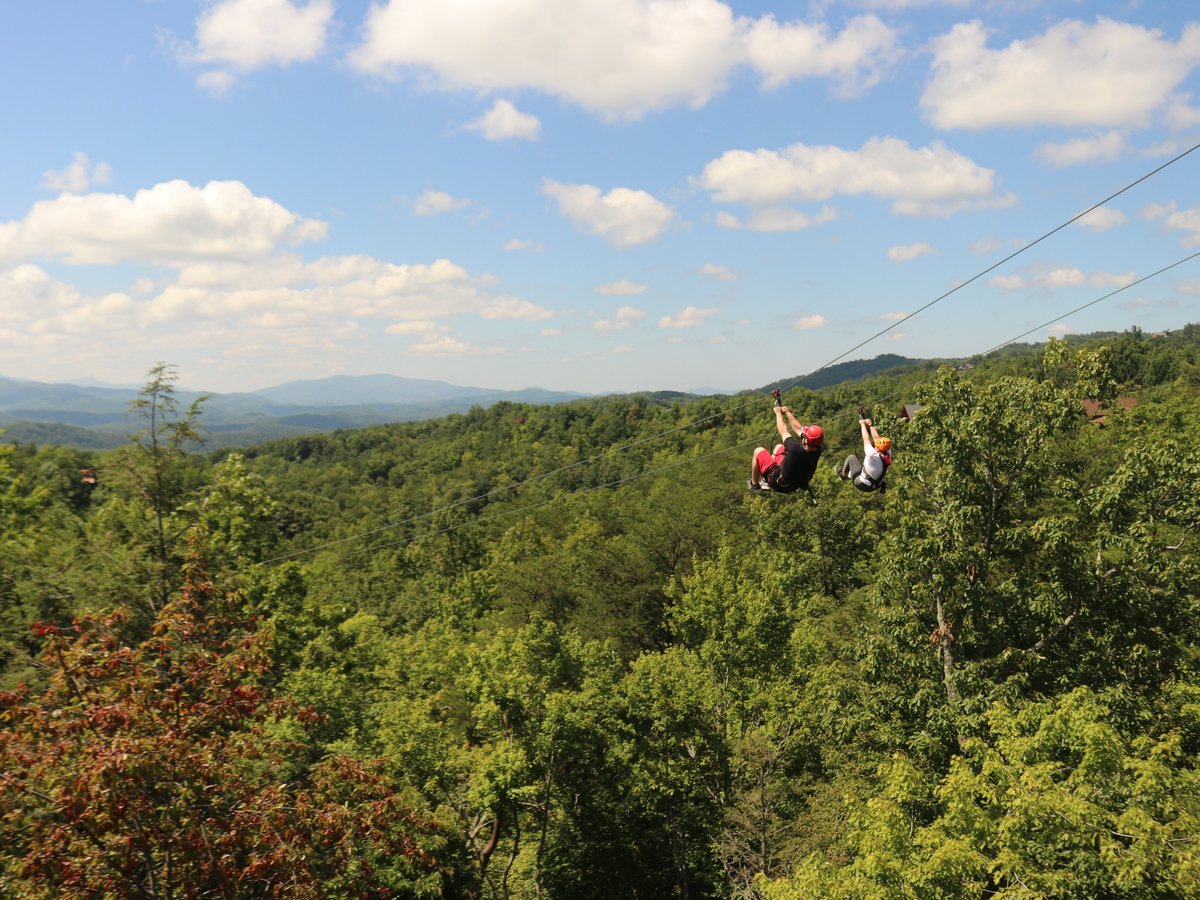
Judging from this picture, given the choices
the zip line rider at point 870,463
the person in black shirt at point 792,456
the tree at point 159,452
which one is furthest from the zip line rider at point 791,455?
the tree at point 159,452

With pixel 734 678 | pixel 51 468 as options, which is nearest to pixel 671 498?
pixel 734 678

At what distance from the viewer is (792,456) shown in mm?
7836

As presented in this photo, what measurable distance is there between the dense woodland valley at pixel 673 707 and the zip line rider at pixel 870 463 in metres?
2.44

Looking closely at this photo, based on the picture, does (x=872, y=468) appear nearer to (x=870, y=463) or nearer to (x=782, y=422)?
(x=870, y=463)

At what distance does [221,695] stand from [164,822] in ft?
4.26

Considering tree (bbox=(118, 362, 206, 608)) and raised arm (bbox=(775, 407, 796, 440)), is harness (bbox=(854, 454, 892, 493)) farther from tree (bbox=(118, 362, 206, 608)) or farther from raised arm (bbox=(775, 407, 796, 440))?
tree (bbox=(118, 362, 206, 608))

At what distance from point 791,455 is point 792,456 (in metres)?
0.02

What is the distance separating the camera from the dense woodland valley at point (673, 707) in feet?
21.9

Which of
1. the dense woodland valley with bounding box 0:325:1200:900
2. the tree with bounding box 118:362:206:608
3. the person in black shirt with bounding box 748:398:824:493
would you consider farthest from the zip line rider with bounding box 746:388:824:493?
the tree with bounding box 118:362:206:608

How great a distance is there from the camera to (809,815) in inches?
605

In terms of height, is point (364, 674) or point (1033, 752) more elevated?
point (1033, 752)

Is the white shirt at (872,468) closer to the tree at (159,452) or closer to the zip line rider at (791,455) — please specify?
the zip line rider at (791,455)

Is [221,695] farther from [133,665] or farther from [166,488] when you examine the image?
[166,488]

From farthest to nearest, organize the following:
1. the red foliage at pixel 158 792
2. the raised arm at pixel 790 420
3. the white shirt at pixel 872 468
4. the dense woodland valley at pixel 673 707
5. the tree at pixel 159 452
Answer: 1. the tree at pixel 159 452
2. the raised arm at pixel 790 420
3. the white shirt at pixel 872 468
4. the dense woodland valley at pixel 673 707
5. the red foliage at pixel 158 792
